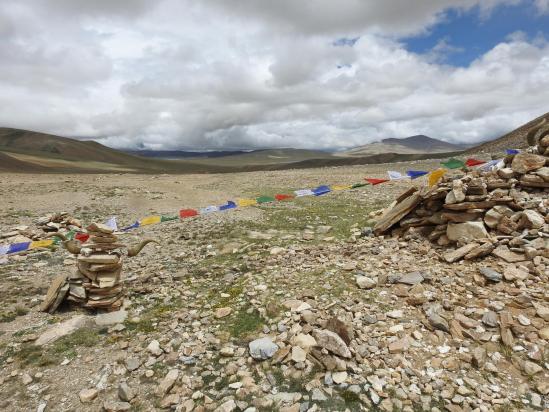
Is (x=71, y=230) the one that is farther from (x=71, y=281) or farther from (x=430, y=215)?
(x=430, y=215)

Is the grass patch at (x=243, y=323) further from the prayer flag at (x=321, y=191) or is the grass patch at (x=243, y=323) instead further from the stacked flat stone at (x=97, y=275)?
the prayer flag at (x=321, y=191)

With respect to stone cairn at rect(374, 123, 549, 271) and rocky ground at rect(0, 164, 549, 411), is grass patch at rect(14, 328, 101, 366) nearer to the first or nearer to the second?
rocky ground at rect(0, 164, 549, 411)

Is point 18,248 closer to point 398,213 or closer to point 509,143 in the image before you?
point 398,213

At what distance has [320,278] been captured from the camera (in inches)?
401

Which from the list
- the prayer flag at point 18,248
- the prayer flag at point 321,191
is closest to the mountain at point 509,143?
the prayer flag at point 321,191

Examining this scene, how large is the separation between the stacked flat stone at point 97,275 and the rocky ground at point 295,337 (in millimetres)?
406

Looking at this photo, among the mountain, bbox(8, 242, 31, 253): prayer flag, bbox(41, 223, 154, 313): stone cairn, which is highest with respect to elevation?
the mountain

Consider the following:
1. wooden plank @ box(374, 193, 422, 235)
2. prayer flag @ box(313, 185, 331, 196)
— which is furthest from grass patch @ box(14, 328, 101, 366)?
prayer flag @ box(313, 185, 331, 196)

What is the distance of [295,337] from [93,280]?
5.90 meters

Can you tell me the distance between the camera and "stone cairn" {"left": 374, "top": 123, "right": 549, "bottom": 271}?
980cm

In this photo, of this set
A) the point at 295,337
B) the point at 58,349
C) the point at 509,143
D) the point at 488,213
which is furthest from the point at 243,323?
the point at 509,143

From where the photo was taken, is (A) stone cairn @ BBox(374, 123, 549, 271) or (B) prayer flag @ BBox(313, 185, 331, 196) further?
(B) prayer flag @ BBox(313, 185, 331, 196)

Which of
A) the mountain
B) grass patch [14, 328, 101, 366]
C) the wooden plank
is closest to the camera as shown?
grass patch [14, 328, 101, 366]

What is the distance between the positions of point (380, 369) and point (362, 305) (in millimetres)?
2006
